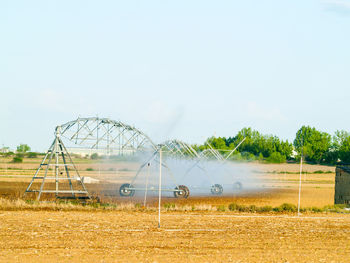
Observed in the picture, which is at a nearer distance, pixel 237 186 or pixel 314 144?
pixel 237 186

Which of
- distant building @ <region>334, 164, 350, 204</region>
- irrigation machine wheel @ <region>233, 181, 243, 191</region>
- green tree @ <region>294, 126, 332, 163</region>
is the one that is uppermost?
green tree @ <region>294, 126, 332, 163</region>

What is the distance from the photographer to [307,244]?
1705cm

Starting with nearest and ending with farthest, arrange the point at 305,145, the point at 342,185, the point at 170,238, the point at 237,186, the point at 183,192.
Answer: the point at 170,238, the point at 342,185, the point at 183,192, the point at 237,186, the point at 305,145

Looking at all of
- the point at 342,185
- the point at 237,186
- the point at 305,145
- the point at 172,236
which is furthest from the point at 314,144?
the point at 172,236

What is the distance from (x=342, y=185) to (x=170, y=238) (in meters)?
18.7

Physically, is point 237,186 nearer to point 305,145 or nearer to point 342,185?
point 342,185

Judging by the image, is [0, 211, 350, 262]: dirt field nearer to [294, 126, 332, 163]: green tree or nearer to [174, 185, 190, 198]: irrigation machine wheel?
[174, 185, 190, 198]: irrigation machine wheel

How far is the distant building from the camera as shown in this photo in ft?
108

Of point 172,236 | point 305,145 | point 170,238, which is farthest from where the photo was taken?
point 305,145

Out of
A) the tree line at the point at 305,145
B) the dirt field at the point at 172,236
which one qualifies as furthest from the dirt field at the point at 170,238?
the tree line at the point at 305,145

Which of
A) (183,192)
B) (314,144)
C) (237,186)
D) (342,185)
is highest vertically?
(314,144)

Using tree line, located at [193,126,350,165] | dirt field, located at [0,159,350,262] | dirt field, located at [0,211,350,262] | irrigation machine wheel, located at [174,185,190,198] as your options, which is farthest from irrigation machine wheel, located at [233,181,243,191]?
tree line, located at [193,126,350,165]

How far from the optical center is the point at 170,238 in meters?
17.5

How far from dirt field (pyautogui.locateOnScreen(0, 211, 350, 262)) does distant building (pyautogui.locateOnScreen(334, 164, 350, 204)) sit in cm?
882
